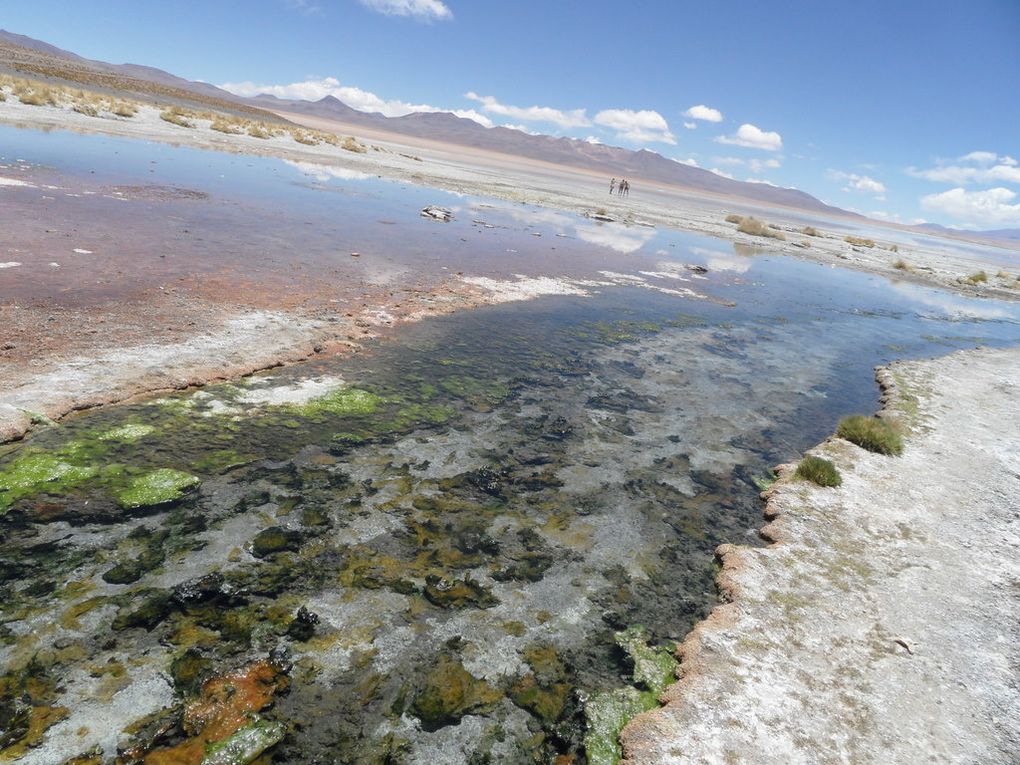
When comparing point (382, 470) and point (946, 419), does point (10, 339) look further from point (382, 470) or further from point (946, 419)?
point (946, 419)

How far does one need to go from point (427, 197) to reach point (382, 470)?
32.8m

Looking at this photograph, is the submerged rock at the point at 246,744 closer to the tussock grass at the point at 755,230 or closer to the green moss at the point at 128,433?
the green moss at the point at 128,433

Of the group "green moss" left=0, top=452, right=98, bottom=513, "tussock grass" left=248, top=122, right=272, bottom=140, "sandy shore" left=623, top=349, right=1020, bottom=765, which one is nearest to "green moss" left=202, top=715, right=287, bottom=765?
"sandy shore" left=623, top=349, right=1020, bottom=765

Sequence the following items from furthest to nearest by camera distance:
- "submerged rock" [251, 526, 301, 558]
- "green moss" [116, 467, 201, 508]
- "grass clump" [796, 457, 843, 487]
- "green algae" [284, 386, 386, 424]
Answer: "grass clump" [796, 457, 843, 487]
"green algae" [284, 386, 386, 424]
"green moss" [116, 467, 201, 508]
"submerged rock" [251, 526, 301, 558]

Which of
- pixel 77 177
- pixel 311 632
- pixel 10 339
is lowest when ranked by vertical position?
pixel 311 632

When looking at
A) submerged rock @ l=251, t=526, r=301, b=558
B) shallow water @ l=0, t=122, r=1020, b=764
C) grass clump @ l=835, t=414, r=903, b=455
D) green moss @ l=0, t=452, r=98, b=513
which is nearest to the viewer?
shallow water @ l=0, t=122, r=1020, b=764

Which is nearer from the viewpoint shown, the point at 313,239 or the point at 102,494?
the point at 102,494

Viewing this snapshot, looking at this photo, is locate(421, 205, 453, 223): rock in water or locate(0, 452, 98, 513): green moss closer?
locate(0, 452, 98, 513): green moss

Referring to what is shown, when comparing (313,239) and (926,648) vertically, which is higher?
(313,239)

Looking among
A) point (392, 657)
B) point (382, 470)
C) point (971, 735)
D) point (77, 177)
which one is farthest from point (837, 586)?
point (77, 177)

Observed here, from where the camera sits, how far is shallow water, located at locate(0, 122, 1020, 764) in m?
4.39

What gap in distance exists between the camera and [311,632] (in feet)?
16.5

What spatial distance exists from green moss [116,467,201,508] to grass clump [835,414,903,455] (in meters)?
11.3

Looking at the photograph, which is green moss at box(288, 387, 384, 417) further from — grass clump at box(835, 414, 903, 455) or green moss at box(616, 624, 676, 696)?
grass clump at box(835, 414, 903, 455)
